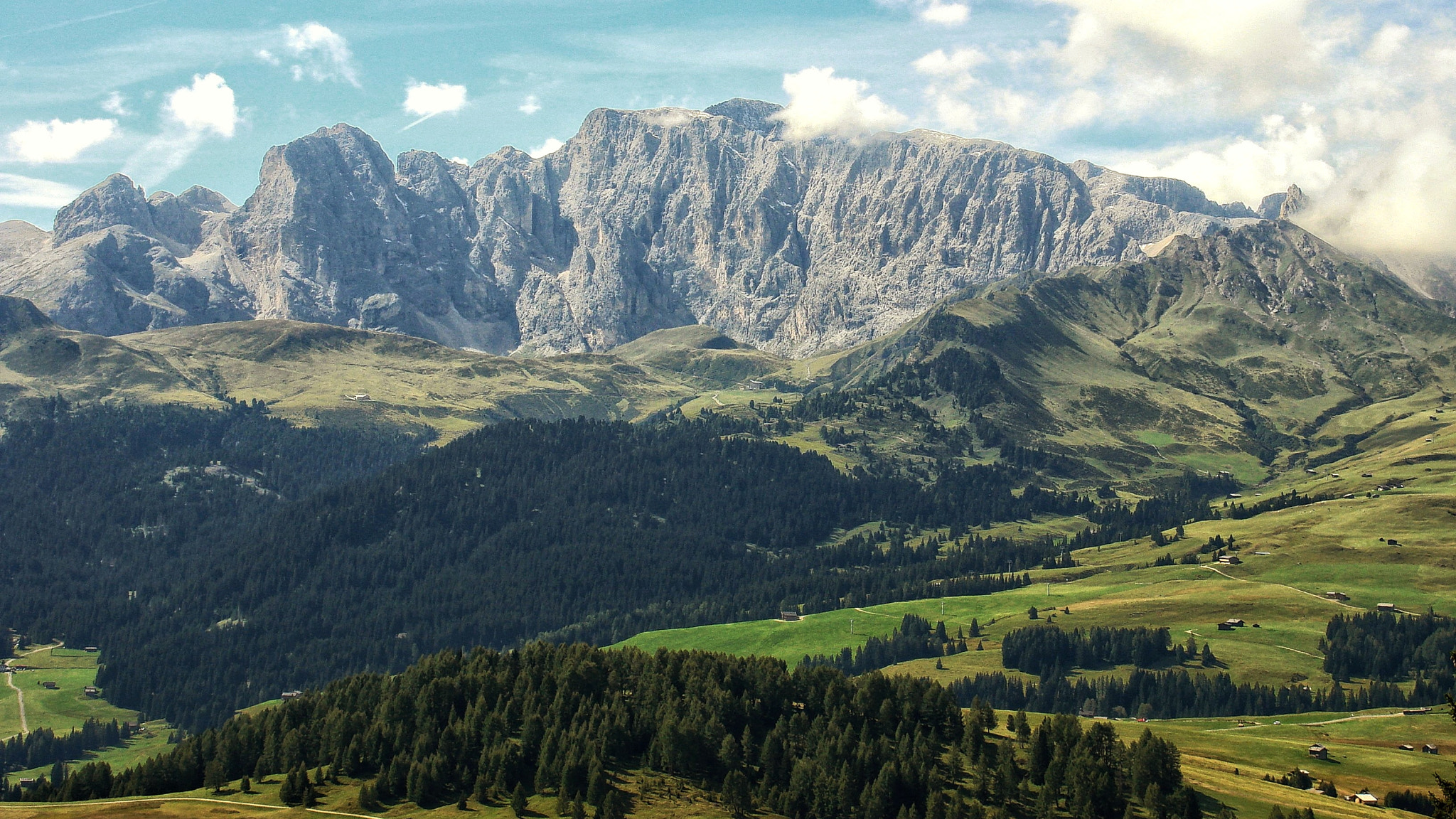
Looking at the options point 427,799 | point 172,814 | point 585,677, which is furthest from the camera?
point 585,677

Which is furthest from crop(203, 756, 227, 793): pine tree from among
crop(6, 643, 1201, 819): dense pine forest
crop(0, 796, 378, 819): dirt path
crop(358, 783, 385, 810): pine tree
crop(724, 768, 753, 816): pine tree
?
crop(724, 768, 753, 816): pine tree

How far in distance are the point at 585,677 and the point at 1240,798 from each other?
294 feet

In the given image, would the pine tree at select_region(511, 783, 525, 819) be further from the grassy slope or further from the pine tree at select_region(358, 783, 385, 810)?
the pine tree at select_region(358, 783, 385, 810)

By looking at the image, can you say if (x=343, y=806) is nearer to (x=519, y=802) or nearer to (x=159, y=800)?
(x=519, y=802)

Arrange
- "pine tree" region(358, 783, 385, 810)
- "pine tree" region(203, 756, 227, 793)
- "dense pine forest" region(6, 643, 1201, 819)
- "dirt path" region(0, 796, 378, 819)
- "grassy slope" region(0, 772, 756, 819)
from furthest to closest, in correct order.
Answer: "pine tree" region(203, 756, 227, 793) → "dense pine forest" region(6, 643, 1201, 819) → "pine tree" region(358, 783, 385, 810) → "dirt path" region(0, 796, 378, 819) → "grassy slope" region(0, 772, 756, 819)

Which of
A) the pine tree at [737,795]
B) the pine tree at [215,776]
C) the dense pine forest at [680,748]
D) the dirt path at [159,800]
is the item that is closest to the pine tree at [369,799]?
the dense pine forest at [680,748]

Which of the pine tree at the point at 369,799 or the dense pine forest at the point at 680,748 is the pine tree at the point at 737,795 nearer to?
the dense pine forest at the point at 680,748

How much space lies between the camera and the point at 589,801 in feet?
487

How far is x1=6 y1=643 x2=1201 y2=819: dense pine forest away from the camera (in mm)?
152000

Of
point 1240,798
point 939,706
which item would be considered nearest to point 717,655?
point 939,706

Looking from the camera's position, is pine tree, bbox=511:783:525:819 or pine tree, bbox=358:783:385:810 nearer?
pine tree, bbox=511:783:525:819

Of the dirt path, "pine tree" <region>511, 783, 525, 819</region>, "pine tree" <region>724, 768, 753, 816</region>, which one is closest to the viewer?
the dirt path

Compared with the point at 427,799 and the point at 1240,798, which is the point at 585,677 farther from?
the point at 1240,798

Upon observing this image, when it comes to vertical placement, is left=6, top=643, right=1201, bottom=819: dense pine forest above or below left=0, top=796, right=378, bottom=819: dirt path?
above
